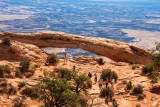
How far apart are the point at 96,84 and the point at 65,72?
368 centimetres

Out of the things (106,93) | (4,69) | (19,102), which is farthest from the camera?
(4,69)

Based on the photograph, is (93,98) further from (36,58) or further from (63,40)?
(63,40)

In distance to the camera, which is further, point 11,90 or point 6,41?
point 6,41

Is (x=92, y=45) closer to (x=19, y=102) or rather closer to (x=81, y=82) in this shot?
(x=81, y=82)

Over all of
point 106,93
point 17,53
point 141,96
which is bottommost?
point 141,96

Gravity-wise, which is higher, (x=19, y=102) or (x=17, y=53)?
(x=17, y=53)

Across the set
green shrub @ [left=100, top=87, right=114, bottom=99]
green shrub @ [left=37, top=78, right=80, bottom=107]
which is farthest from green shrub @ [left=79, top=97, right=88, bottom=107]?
green shrub @ [left=100, top=87, right=114, bottom=99]

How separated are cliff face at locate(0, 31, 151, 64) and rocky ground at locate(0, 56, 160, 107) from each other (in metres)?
2.06

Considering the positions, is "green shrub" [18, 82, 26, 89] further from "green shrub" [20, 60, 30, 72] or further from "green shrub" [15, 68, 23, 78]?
"green shrub" [20, 60, 30, 72]

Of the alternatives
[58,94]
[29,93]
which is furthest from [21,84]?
[58,94]

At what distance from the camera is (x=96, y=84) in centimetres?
4247

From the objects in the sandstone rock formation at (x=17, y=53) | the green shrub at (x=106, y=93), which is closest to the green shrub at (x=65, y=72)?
the green shrub at (x=106, y=93)

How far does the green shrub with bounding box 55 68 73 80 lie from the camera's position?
38.0 metres

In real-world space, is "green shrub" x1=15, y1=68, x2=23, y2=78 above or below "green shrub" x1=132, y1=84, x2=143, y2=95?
above
